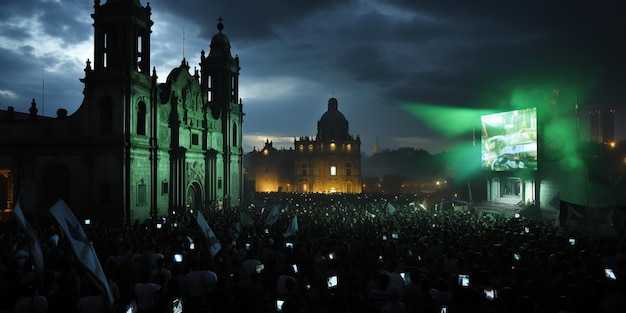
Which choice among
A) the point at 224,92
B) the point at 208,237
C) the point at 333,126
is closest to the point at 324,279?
the point at 208,237

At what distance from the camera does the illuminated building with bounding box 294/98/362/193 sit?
87.6 metres

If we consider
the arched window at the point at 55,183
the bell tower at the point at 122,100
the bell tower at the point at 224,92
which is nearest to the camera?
the bell tower at the point at 122,100

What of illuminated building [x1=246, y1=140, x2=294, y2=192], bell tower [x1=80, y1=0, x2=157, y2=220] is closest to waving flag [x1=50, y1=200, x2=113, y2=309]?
bell tower [x1=80, y1=0, x2=157, y2=220]

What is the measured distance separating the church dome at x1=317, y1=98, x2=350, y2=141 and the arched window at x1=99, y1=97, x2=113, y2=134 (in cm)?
6371

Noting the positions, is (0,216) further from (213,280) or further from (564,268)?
(564,268)

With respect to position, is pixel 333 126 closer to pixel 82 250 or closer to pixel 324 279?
pixel 324 279

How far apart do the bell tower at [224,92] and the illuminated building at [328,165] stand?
41237mm

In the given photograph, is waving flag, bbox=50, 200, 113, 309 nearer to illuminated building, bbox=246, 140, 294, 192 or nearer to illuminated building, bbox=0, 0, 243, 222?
illuminated building, bbox=0, 0, 243, 222

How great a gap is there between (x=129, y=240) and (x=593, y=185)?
1376 inches

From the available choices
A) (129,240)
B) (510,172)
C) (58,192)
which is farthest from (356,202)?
(129,240)

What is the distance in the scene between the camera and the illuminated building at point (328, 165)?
87.6 metres

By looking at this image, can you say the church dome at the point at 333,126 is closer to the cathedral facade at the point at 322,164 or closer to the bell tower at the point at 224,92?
the cathedral facade at the point at 322,164

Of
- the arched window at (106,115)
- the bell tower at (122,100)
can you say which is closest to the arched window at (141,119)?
the bell tower at (122,100)

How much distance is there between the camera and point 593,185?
3528cm
